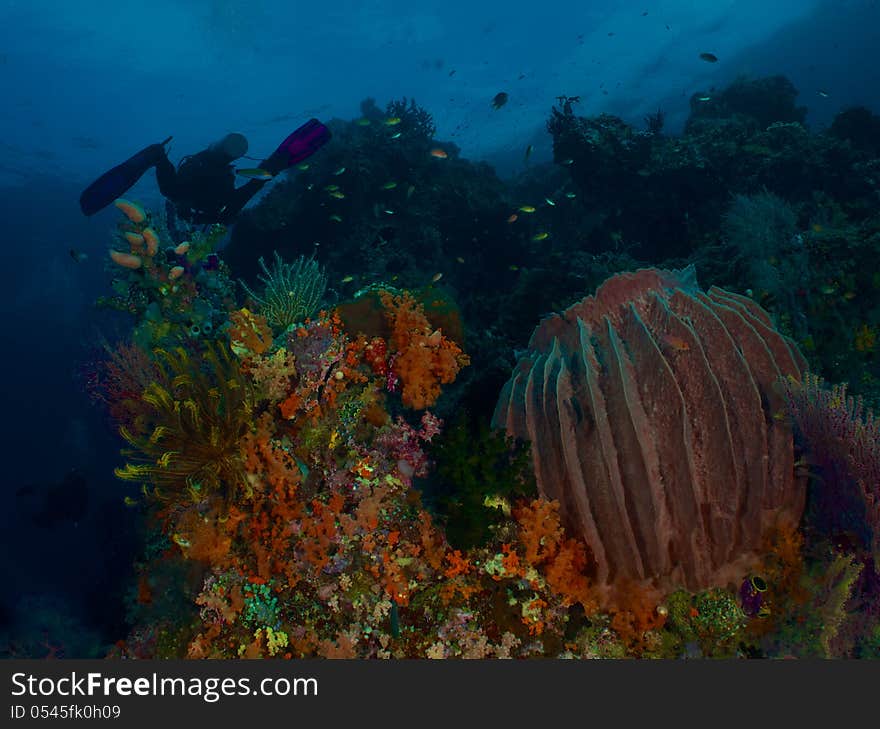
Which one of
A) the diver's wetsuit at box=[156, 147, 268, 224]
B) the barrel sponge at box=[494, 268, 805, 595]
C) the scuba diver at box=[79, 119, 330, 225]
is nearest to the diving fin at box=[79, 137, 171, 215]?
the scuba diver at box=[79, 119, 330, 225]

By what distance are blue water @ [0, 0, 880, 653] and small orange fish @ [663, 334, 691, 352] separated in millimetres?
15328

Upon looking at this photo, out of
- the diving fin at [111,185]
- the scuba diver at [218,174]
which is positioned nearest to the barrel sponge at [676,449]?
the scuba diver at [218,174]

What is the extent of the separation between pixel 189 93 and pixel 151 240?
1964 inches

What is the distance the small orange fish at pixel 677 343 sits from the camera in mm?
3787

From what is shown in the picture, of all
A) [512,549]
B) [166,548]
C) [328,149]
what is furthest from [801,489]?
[328,149]

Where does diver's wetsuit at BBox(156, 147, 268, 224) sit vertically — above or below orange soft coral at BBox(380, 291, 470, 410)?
above

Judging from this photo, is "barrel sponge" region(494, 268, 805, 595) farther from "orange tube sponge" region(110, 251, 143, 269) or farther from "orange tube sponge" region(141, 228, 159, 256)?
"orange tube sponge" region(110, 251, 143, 269)

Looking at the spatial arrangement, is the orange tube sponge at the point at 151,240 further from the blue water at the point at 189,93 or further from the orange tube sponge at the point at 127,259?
the blue water at the point at 189,93

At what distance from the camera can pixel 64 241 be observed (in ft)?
104

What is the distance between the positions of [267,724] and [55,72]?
4891cm

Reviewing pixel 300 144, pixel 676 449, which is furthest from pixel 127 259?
pixel 676 449

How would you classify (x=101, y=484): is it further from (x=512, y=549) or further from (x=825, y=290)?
(x=825, y=290)

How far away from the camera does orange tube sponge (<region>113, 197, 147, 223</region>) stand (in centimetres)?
555

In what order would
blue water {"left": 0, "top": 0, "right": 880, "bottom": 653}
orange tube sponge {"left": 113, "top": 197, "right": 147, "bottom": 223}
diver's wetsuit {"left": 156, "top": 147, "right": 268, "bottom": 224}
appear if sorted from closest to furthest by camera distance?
orange tube sponge {"left": 113, "top": 197, "right": 147, "bottom": 223} < diver's wetsuit {"left": 156, "top": 147, "right": 268, "bottom": 224} < blue water {"left": 0, "top": 0, "right": 880, "bottom": 653}
